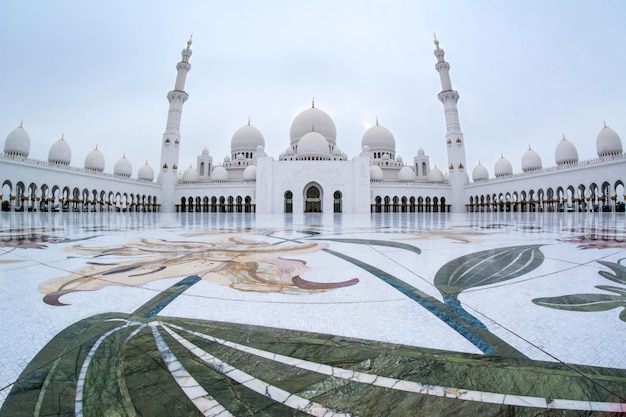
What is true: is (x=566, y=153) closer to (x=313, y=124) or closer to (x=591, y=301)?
(x=313, y=124)

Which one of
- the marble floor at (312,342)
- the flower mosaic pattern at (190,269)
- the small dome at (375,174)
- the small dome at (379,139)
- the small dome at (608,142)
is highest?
the small dome at (379,139)

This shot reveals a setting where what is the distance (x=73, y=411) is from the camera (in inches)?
25.1

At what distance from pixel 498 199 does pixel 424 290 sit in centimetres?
3080

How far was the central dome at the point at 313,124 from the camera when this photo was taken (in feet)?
104

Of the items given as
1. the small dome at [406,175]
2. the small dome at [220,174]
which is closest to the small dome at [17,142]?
the small dome at [220,174]

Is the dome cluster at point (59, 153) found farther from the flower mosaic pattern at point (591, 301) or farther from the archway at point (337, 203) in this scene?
the flower mosaic pattern at point (591, 301)

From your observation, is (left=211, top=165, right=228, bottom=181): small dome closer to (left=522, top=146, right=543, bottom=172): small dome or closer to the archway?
the archway

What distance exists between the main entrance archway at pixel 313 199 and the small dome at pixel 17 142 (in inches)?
→ 814

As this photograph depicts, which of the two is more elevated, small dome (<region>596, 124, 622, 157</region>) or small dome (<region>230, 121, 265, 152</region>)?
small dome (<region>230, 121, 265, 152</region>)

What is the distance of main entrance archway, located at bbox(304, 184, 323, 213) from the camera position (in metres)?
25.7

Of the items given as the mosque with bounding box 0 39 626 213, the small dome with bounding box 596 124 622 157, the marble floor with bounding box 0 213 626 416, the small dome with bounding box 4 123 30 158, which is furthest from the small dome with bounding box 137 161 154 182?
the small dome with bounding box 596 124 622 157

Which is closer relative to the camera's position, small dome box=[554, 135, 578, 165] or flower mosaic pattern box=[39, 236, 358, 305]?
flower mosaic pattern box=[39, 236, 358, 305]

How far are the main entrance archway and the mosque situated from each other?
3.4 inches

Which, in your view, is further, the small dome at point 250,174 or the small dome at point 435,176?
the small dome at point 435,176
